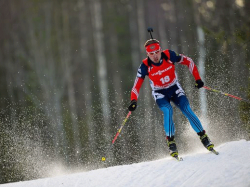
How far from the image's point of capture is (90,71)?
54.5 ft

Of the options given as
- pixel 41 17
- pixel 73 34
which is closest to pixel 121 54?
pixel 73 34

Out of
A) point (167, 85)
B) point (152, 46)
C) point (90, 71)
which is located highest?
point (152, 46)

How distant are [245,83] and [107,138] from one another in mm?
5826

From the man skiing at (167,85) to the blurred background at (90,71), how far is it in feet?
22.8

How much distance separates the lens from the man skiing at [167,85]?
213 inches

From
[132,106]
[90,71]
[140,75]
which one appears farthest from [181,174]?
[90,71]

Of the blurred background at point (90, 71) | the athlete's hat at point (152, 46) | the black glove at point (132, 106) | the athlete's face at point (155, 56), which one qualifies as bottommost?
the blurred background at point (90, 71)

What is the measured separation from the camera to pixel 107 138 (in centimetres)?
1462

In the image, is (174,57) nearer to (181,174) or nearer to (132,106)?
(132,106)

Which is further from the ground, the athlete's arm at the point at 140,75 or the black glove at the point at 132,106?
the athlete's arm at the point at 140,75

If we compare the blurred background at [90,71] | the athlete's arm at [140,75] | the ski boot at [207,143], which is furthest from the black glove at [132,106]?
the blurred background at [90,71]

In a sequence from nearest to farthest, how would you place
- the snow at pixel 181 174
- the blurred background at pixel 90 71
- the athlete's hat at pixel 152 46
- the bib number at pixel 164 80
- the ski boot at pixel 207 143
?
1. the snow at pixel 181 174
2. the ski boot at pixel 207 143
3. the athlete's hat at pixel 152 46
4. the bib number at pixel 164 80
5. the blurred background at pixel 90 71

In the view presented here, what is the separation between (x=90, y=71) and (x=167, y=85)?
11.2 meters

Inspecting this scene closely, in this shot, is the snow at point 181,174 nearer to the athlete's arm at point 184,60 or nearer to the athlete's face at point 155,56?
the athlete's arm at point 184,60
